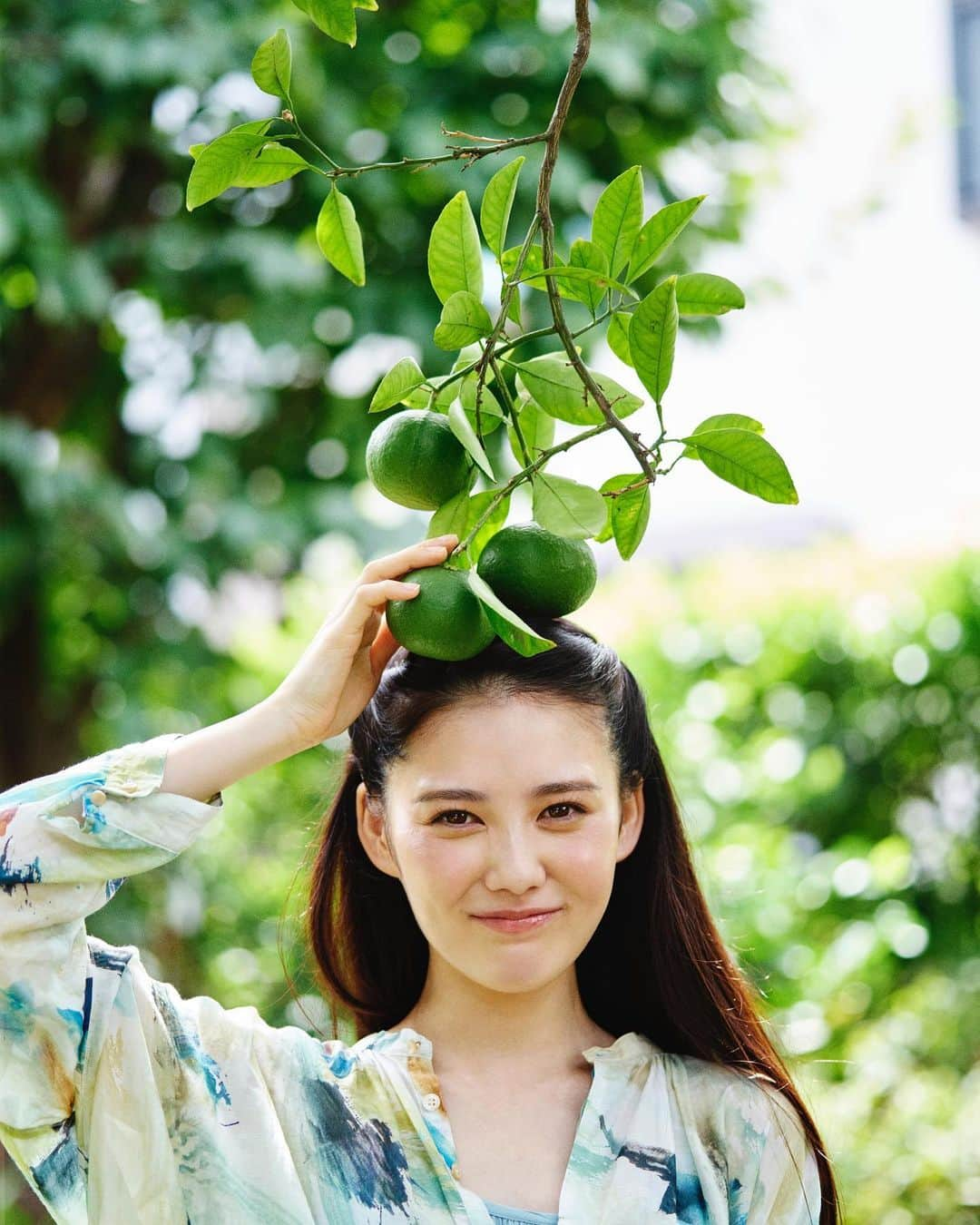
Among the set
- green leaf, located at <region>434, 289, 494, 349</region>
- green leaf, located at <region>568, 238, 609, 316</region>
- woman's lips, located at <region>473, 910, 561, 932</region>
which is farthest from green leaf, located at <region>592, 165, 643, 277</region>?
woman's lips, located at <region>473, 910, 561, 932</region>

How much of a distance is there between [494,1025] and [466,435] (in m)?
0.66

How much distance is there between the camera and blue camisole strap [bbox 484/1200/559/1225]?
57.2 inches

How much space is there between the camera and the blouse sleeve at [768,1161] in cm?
153

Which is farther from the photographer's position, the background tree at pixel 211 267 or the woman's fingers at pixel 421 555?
the background tree at pixel 211 267

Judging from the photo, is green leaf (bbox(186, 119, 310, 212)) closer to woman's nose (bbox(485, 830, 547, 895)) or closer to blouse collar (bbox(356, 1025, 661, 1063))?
woman's nose (bbox(485, 830, 547, 895))

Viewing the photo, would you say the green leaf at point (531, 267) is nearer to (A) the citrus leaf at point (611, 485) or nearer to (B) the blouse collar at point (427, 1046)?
(A) the citrus leaf at point (611, 485)

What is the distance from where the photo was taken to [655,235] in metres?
1.26

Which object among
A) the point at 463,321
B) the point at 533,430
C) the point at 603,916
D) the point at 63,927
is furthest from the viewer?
the point at 603,916

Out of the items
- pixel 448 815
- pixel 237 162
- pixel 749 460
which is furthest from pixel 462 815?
pixel 237 162

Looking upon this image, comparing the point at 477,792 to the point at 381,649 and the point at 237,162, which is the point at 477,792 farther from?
the point at 237,162

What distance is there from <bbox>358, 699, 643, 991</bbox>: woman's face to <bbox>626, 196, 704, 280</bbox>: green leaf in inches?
17.0

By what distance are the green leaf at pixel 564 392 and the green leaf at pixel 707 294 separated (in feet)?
0.29

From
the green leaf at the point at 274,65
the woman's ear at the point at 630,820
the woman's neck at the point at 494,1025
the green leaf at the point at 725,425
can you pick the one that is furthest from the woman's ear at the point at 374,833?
the green leaf at the point at 274,65

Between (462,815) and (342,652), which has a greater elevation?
(342,652)
